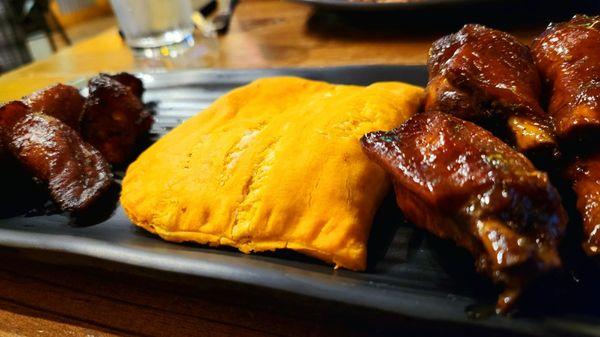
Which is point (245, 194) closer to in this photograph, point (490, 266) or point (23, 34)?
point (490, 266)

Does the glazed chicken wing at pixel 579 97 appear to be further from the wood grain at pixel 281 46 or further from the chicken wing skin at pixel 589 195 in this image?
the wood grain at pixel 281 46

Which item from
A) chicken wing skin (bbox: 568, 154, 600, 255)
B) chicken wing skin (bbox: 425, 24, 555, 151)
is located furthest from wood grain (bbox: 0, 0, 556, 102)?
chicken wing skin (bbox: 568, 154, 600, 255)

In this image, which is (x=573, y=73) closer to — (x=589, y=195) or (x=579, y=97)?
(x=579, y=97)

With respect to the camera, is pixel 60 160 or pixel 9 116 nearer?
pixel 60 160

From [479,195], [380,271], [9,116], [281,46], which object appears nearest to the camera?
[479,195]

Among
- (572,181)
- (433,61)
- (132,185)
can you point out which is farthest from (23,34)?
(572,181)

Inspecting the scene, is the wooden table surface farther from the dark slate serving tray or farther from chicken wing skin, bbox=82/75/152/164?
chicken wing skin, bbox=82/75/152/164

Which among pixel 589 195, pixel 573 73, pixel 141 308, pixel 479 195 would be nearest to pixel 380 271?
pixel 479 195

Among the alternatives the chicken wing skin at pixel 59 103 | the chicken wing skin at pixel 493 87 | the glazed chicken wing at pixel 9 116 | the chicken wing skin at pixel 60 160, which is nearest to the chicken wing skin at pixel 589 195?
the chicken wing skin at pixel 493 87
